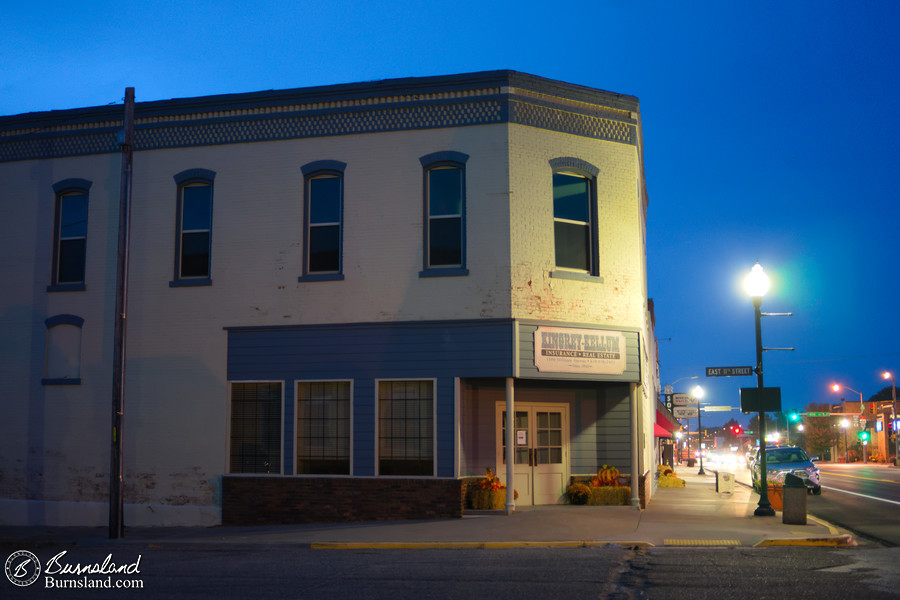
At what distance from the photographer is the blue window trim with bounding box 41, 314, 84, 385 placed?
18.8 m

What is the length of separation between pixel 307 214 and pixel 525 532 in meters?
7.96

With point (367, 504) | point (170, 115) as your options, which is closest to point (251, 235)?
point (170, 115)

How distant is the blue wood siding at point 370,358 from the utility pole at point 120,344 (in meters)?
3.04

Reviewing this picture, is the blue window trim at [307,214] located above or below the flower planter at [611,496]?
above

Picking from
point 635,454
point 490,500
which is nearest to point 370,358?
point 490,500

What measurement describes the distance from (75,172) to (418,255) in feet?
27.1

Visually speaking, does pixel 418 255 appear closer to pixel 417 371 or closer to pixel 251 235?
pixel 417 371

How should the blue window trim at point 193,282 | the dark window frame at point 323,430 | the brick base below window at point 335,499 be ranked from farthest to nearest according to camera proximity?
the blue window trim at point 193,282 < the dark window frame at point 323,430 < the brick base below window at point 335,499

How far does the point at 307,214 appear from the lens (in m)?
18.1

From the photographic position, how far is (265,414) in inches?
703

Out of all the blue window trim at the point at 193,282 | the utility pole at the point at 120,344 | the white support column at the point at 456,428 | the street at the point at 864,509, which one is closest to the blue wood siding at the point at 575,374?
the white support column at the point at 456,428

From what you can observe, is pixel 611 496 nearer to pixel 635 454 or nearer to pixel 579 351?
pixel 635 454

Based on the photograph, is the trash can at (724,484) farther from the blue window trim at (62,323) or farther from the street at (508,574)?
the blue window trim at (62,323)

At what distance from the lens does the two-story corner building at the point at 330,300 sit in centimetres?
1708
